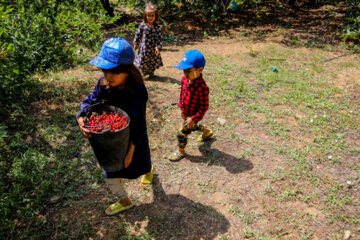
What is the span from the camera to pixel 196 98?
2.97 m

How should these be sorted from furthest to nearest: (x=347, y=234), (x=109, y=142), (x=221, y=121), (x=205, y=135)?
(x=221, y=121), (x=205, y=135), (x=347, y=234), (x=109, y=142)

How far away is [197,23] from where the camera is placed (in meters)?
9.23

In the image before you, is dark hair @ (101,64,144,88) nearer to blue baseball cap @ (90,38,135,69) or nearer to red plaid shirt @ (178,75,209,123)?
blue baseball cap @ (90,38,135,69)

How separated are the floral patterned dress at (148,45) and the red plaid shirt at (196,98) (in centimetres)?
253

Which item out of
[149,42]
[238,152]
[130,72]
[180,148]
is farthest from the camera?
[149,42]

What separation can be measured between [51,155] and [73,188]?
27.0 inches

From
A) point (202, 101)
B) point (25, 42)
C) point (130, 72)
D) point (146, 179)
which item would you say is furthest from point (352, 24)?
point (25, 42)

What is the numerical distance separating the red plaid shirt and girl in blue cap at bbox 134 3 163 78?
2526 millimetres

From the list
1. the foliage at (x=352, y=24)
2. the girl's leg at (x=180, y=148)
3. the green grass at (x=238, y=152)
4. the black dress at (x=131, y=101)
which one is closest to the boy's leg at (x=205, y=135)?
the green grass at (x=238, y=152)

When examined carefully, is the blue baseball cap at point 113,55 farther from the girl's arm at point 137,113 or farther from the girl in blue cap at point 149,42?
the girl in blue cap at point 149,42

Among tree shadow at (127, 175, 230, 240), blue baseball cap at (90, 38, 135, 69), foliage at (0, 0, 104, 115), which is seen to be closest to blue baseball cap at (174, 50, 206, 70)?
blue baseball cap at (90, 38, 135, 69)

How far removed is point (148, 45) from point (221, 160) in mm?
3130

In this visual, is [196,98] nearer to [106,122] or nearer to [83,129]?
[106,122]

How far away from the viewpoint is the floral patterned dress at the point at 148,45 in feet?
16.8
